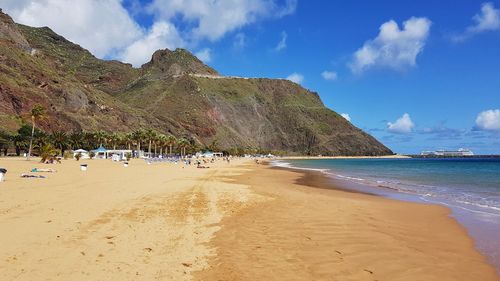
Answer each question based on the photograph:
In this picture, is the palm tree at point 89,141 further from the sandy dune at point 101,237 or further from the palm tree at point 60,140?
the sandy dune at point 101,237

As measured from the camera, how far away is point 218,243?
940cm

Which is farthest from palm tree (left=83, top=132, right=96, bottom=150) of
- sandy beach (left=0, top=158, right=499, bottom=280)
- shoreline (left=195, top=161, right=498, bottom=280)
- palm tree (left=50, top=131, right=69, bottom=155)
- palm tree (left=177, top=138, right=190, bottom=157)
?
shoreline (left=195, top=161, right=498, bottom=280)

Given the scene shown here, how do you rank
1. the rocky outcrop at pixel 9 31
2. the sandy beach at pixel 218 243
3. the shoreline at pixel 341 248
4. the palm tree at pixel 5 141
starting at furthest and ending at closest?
1. the rocky outcrop at pixel 9 31
2. the palm tree at pixel 5 141
3. the shoreline at pixel 341 248
4. the sandy beach at pixel 218 243

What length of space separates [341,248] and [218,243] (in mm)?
2977

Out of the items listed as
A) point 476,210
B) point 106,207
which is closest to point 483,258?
point 476,210

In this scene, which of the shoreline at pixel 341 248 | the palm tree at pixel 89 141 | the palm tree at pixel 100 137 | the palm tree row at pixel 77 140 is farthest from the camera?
the palm tree at pixel 100 137

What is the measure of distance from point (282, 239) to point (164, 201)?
309 inches

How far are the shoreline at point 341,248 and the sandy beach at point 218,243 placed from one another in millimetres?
25

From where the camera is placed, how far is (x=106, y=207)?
13.8 meters

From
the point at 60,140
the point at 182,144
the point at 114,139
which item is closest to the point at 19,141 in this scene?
the point at 60,140

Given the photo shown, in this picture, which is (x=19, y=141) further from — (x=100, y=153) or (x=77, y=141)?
(x=100, y=153)

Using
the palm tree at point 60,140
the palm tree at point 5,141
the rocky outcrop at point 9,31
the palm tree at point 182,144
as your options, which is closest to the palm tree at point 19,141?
the palm tree at point 5,141

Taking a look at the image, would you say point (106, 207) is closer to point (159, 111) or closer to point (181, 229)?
point (181, 229)

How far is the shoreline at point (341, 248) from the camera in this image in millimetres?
7504
